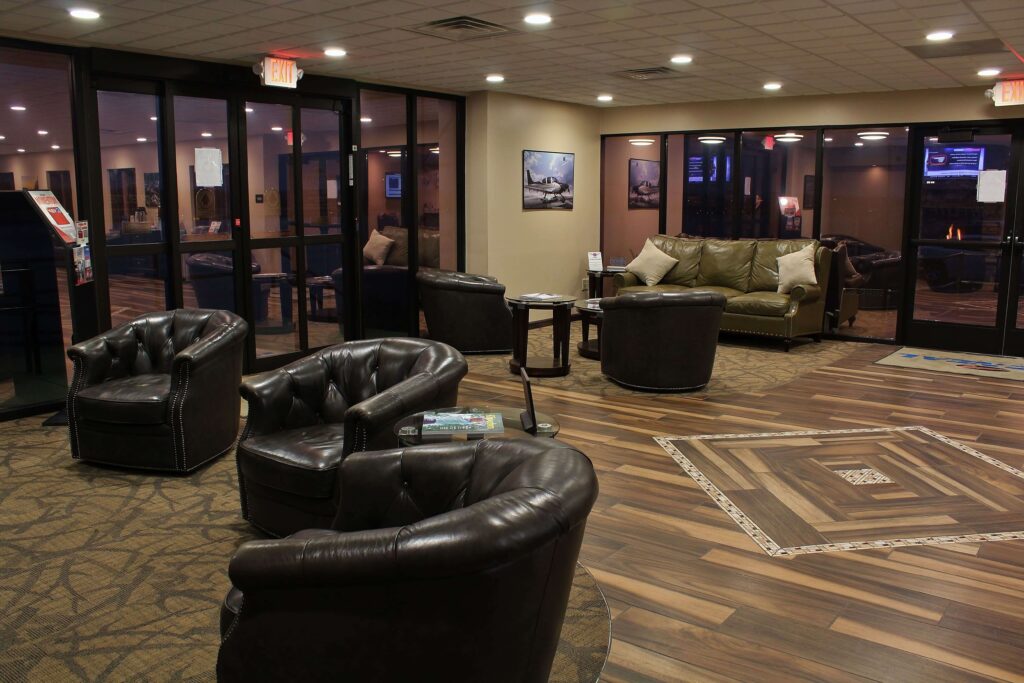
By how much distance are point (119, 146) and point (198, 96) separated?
79cm

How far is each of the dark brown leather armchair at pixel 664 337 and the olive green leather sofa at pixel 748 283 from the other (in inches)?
64.6

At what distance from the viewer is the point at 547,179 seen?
10086 mm

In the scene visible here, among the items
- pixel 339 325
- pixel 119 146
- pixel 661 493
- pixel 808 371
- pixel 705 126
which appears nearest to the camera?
pixel 661 493

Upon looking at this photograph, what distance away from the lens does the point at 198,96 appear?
6.95 metres

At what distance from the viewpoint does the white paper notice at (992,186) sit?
8.59m

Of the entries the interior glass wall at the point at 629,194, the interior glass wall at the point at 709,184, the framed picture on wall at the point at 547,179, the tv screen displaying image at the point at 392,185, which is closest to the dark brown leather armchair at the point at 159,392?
the tv screen displaying image at the point at 392,185

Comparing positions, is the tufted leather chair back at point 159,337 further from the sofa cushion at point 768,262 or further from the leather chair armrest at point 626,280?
the sofa cushion at point 768,262

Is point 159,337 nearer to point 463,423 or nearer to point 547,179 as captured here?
point 463,423

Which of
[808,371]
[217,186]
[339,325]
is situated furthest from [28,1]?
[808,371]

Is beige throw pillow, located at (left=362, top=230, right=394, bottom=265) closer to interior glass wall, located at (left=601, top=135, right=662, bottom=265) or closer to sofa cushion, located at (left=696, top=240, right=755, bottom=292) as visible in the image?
interior glass wall, located at (left=601, top=135, right=662, bottom=265)

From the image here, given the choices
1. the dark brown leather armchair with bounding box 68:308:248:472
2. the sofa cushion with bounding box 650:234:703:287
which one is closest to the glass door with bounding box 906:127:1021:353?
the sofa cushion with bounding box 650:234:703:287

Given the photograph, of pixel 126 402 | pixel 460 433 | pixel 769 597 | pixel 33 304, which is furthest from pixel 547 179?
pixel 769 597

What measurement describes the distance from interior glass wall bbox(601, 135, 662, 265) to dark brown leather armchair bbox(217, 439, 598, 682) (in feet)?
29.2

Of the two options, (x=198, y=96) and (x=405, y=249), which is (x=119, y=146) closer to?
(x=198, y=96)
